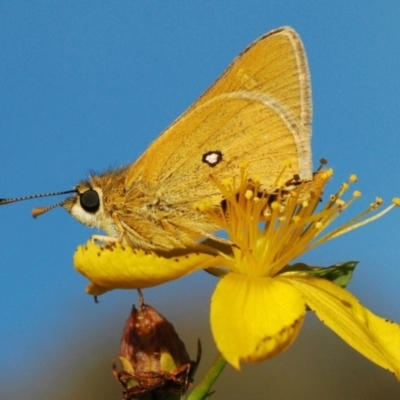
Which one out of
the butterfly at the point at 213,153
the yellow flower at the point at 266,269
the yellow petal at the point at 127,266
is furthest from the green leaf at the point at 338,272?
the yellow petal at the point at 127,266

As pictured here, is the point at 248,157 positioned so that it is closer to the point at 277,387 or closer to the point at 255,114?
the point at 255,114

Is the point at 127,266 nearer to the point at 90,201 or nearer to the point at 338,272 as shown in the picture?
the point at 90,201

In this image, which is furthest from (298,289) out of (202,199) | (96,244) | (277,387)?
(277,387)

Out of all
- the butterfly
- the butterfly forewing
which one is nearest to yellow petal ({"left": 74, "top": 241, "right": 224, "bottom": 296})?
the butterfly

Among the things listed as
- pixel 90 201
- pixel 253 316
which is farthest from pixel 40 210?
pixel 253 316

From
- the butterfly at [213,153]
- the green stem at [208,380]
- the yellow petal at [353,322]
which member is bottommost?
the yellow petal at [353,322]

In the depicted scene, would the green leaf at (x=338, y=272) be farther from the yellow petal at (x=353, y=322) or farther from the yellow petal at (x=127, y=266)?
the yellow petal at (x=127, y=266)
